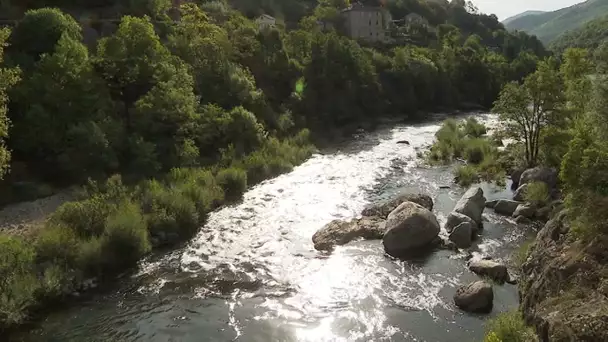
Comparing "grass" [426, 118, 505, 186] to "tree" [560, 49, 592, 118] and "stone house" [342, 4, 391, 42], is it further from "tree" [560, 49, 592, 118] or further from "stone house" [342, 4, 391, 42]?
"stone house" [342, 4, 391, 42]

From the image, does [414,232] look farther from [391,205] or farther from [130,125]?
[130,125]

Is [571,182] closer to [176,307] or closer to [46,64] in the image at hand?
[176,307]

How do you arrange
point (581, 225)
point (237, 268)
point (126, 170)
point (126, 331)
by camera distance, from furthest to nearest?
point (126, 170) < point (237, 268) < point (126, 331) < point (581, 225)

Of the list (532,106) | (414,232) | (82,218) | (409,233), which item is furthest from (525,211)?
(82,218)

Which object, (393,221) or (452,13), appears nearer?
(393,221)

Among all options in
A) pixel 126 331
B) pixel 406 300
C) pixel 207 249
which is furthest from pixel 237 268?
pixel 406 300

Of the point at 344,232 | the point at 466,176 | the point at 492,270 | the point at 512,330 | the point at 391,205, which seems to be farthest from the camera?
the point at 466,176

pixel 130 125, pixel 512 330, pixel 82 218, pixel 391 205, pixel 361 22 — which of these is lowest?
pixel 391 205
